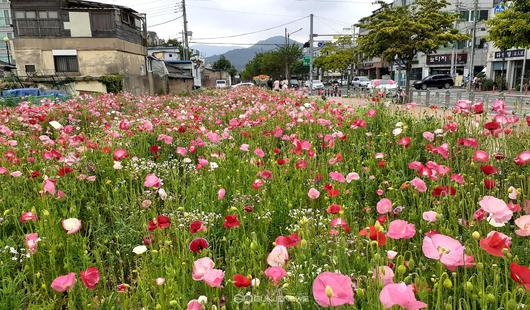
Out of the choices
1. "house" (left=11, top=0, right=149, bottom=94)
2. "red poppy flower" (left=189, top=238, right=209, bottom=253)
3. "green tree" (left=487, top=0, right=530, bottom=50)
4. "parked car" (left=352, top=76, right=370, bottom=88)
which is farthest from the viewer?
"parked car" (left=352, top=76, right=370, bottom=88)

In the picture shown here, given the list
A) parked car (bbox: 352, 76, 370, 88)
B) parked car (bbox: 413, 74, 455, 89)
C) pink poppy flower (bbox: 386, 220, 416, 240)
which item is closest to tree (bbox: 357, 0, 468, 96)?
parked car (bbox: 413, 74, 455, 89)

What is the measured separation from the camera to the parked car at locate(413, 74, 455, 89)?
37.9 metres

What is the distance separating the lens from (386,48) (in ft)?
67.3

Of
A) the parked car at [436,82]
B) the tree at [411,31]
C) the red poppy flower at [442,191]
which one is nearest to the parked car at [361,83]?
the parked car at [436,82]

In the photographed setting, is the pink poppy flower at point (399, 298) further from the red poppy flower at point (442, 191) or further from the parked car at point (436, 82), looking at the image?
the parked car at point (436, 82)

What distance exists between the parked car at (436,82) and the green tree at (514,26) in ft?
63.3

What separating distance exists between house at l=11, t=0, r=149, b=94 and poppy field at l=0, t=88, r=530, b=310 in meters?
25.9

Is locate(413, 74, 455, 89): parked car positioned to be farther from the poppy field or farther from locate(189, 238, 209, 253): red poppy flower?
locate(189, 238, 209, 253): red poppy flower

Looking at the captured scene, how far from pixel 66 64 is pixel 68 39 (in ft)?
5.56

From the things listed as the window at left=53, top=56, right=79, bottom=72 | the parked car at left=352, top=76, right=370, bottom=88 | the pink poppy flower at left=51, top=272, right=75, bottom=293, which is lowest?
the parked car at left=352, top=76, right=370, bottom=88

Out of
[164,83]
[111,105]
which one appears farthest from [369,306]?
[164,83]

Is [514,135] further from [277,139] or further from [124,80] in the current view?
[124,80]

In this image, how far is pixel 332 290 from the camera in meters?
1.16

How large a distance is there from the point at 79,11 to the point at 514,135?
98.1ft
